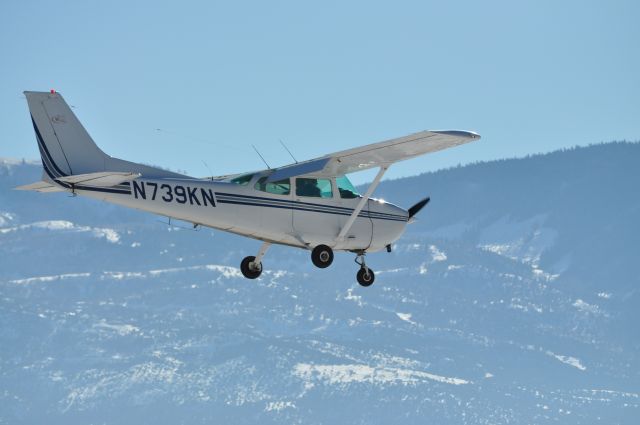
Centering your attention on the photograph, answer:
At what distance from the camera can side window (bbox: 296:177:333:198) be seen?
3631 centimetres

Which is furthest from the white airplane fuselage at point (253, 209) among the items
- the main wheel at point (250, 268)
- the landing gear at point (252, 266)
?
the main wheel at point (250, 268)

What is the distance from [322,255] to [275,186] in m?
2.05

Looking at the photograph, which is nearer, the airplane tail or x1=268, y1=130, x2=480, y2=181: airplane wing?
the airplane tail

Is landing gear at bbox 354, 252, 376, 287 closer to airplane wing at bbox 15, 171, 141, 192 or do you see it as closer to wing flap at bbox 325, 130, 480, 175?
wing flap at bbox 325, 130, 480, 175

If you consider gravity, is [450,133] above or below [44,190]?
above

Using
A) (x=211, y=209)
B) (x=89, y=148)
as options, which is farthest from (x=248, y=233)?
(x=89, y=148)

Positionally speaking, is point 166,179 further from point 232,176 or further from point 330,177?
point 330,177

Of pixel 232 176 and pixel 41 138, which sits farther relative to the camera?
pixel 232 176

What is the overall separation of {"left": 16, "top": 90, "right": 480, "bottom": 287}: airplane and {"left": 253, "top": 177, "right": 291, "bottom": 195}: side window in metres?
0.02

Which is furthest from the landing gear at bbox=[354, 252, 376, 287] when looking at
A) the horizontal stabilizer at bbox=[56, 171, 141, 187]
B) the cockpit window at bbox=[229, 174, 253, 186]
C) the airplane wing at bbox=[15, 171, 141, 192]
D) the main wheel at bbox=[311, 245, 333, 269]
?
the horizontal stabilizer at bbox=[56, 171, 141, 187]

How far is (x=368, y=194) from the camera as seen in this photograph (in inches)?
1436

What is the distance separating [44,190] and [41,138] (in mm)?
1378

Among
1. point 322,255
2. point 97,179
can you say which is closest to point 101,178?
point 97,179

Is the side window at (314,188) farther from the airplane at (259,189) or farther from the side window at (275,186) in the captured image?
the side window at (275,186)
